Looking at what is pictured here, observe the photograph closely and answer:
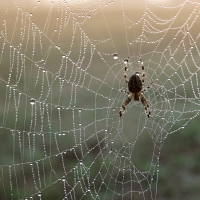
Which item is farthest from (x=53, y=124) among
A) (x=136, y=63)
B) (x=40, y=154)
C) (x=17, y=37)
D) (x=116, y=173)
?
(x=17, y=37)

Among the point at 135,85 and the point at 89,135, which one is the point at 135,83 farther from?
the point at 89,135

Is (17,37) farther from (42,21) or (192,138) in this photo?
(192,138)

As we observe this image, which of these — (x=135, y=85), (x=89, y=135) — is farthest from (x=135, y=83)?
(x=89, y=135)

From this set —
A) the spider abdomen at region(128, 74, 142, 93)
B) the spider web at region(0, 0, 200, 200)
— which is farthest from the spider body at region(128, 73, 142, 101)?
the spider web at region(0, 0, 200, 200)

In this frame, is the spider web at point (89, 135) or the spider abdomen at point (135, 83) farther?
the spider web at point (89, 135)

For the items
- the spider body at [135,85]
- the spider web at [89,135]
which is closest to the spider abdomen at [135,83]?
the spider body at [135,85]

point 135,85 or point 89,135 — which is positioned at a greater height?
point 89,135

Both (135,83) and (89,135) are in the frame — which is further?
(89,135)

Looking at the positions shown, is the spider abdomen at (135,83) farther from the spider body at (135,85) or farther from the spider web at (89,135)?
the spider web at (89,135)

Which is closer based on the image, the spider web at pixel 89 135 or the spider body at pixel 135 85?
the spider body at pixel 135 85
